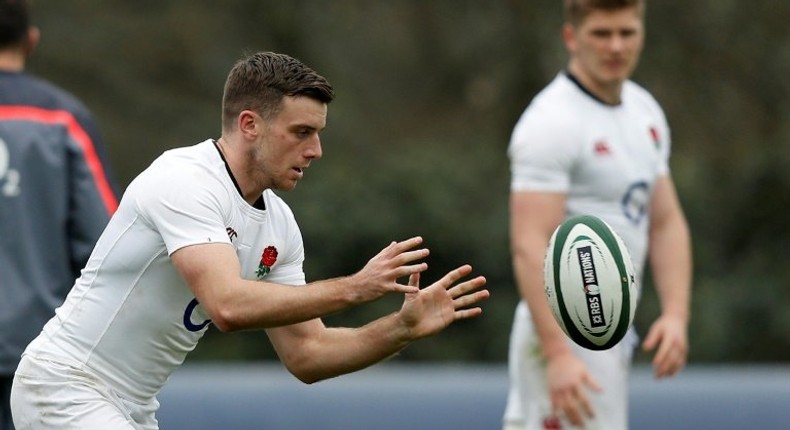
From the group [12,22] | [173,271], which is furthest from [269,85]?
[12,22]

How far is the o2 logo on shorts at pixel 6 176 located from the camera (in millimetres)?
5539

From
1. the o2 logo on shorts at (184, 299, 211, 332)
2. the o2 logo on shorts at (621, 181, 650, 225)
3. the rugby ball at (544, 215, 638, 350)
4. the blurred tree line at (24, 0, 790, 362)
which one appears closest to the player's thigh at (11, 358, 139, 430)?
the o2 logo on shorts at (184, 299, 211, 332)

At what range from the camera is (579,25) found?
19.8 feet

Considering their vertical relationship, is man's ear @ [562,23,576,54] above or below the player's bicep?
above

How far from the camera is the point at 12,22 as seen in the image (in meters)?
5.62

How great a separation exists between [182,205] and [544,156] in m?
1.90

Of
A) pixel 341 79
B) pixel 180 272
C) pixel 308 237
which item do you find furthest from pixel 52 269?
pixel 341 79

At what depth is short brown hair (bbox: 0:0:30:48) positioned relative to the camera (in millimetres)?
5605

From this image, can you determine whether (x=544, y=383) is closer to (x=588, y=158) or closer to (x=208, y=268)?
(x=588, y=158)

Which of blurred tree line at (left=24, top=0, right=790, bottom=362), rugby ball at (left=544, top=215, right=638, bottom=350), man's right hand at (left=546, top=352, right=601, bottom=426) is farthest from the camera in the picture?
blurred tree line at (left=24, top=0, right=790, bottom=362)

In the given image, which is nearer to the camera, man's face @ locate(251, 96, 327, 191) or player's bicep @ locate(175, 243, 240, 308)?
player's bicep @ locate(175, 243, 240, 308)

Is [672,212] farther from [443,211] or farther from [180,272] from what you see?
[443,211]

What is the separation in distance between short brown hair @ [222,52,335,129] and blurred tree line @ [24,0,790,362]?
7.58m

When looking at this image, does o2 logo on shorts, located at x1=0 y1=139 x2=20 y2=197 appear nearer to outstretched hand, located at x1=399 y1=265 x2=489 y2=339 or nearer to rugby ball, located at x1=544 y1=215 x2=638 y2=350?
outstretched hand, located at x1=399 y1=265 x2=489 y2=339
